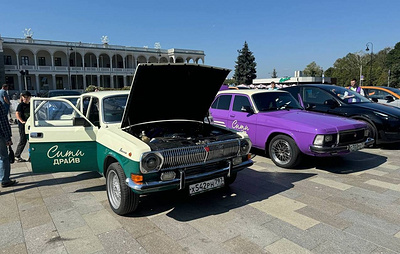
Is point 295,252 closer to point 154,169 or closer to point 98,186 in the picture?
point 154,169

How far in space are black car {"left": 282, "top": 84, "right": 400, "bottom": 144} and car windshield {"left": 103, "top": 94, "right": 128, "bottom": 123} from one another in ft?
19.1

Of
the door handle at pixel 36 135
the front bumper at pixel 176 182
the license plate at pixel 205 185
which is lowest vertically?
the license plate at pixel 205 185

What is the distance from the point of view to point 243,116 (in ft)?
23.8

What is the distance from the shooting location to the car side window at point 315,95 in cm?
844

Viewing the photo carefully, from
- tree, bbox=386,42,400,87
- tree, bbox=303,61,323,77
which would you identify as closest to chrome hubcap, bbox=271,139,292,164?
tree, bbox=386,42,400,87

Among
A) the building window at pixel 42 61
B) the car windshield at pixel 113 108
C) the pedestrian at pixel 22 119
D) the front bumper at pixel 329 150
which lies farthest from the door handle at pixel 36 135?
the building window at pixel 42 61

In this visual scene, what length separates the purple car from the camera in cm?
555

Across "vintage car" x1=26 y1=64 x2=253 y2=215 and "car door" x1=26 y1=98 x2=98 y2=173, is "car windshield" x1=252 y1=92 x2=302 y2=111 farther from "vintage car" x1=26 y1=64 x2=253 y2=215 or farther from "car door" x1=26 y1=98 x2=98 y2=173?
"car door" x1=26 y1=98 x2=98 y2=173

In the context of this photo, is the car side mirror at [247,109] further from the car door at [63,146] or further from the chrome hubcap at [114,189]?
the chrome hubcap at [114,189]

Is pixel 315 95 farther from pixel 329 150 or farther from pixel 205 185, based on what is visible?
pixel 205 185

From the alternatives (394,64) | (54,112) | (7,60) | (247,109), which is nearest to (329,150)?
(247,109)

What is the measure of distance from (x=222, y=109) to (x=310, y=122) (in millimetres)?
2829

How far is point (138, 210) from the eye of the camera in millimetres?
4211

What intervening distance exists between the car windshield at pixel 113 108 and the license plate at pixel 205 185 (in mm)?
1953
